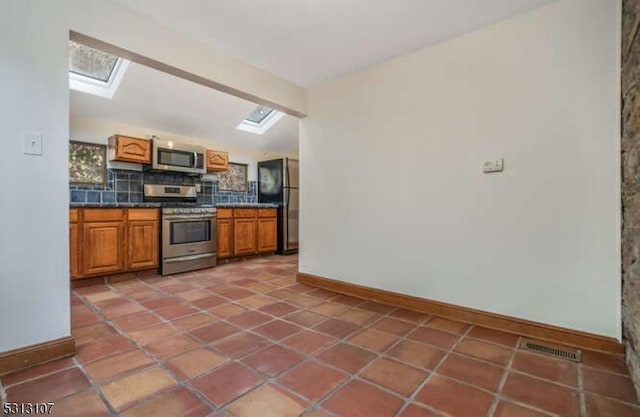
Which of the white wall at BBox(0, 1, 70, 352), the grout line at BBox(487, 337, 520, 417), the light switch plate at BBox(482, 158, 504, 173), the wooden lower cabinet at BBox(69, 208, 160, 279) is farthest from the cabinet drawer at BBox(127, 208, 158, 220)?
the grout line at BBox(487, 337, 520, 417)

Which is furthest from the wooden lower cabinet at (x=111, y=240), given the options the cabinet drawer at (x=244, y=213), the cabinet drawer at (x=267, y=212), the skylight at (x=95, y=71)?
the cabinet drawer at (x=267, y=212)

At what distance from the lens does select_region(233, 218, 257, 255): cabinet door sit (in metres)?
4.73

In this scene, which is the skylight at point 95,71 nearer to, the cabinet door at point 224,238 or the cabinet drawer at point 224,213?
the cabinet drawer at point 224,213

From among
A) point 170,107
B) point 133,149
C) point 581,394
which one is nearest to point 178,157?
point 133,149

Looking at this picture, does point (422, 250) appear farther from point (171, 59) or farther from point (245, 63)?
point (171, 59)

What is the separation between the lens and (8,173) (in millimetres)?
1603

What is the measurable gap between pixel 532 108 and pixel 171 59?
263 centimetres

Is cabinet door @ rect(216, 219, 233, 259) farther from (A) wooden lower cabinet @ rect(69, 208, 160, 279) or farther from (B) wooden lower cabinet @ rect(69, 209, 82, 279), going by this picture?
(B) wooden lower cabinet @ rect(69, 209, 82, 279)

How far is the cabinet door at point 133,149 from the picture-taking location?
3.84 metres

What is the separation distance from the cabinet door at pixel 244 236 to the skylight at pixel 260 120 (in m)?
1.69

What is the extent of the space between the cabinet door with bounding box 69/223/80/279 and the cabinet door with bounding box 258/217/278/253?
245 centimetres

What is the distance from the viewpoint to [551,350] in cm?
188

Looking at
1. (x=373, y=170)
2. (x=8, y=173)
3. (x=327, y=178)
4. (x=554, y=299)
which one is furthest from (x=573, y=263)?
(x=8, y=173)

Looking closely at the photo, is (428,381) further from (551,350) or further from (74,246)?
(74,246)
